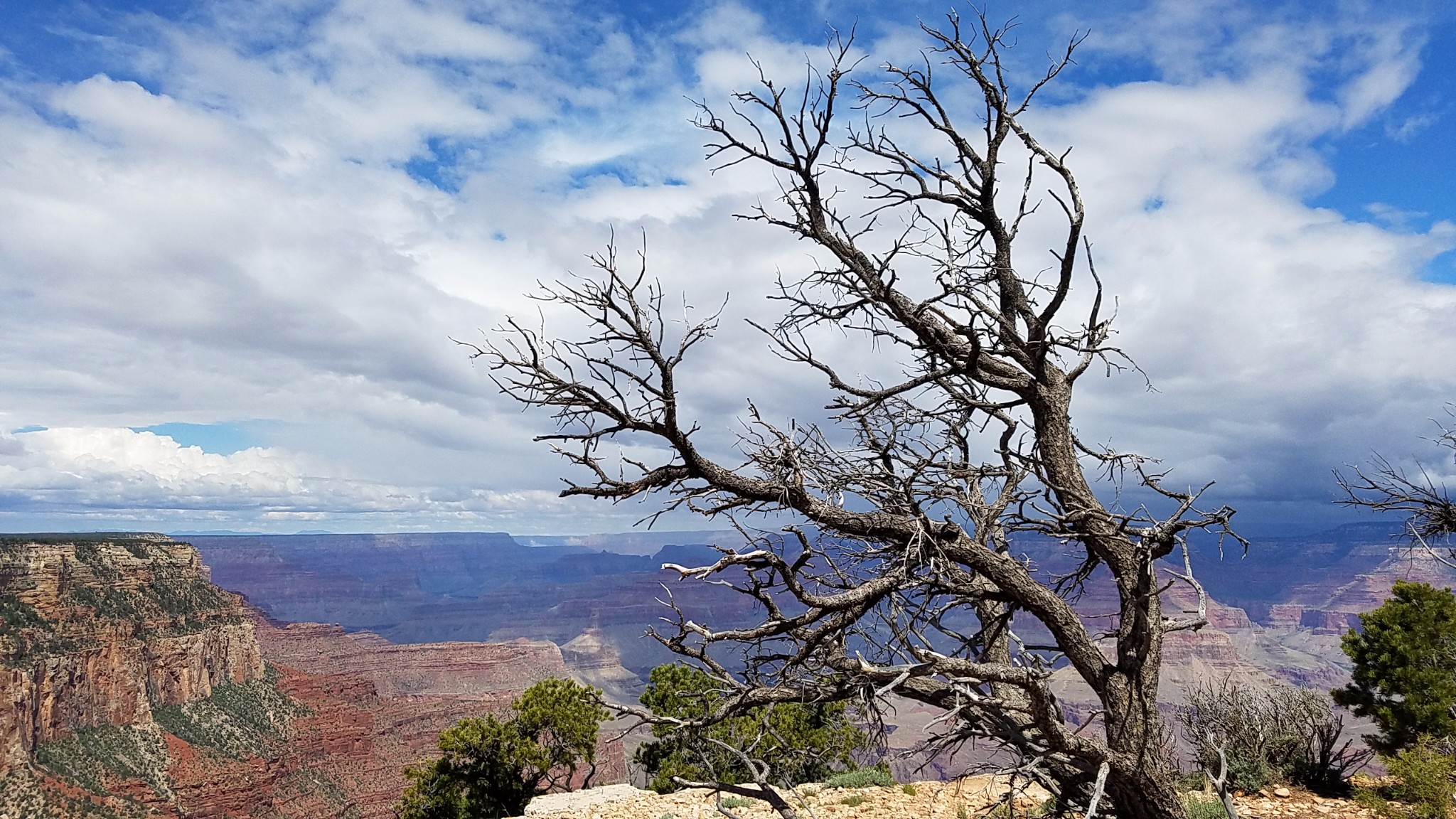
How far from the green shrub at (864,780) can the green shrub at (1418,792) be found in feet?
18.8

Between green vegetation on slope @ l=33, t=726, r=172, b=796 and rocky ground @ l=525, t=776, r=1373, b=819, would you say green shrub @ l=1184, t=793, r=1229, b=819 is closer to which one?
rocky ground @ l=525, t=776, r=1373, b=819

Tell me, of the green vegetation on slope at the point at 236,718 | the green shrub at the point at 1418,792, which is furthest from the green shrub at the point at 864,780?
the green vegetation on slope at the point at 236,718

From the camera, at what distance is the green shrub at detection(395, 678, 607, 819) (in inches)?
1075

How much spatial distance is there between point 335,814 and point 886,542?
90.1 meters

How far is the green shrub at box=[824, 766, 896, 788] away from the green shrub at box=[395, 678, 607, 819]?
1614 centimetres

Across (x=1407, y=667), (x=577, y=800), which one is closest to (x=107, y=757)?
(x=577, y=800)

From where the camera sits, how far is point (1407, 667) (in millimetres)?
15688

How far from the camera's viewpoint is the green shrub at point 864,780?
12.3m

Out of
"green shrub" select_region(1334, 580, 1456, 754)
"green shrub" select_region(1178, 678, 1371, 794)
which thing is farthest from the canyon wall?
"green shrub" select_region(1334, 580, 1456, 754)

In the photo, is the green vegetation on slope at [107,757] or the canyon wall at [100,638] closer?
the green vegetation on slope at [107,757]

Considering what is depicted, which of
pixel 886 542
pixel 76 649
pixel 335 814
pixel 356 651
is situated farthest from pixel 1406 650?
pixel 356 651

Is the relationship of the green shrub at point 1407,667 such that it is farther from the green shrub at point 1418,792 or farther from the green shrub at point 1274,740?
the green shrub at point 1418,792

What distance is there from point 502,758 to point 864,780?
61.0 feet

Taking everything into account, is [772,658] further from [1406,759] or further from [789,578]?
[1406,759]
